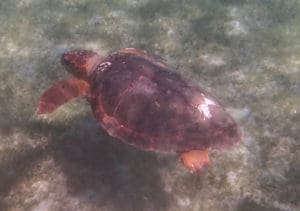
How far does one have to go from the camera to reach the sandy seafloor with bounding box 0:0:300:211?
418cm

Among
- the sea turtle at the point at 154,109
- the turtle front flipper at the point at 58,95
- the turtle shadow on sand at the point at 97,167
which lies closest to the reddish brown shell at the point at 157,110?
the sea turtle at the point at 154,109

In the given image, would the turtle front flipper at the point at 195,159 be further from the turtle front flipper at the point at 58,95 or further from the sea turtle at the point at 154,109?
the turtle front flipper at the point at 58,95

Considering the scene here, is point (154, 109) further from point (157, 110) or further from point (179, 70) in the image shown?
point (179, 70)

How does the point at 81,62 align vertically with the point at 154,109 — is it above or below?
below

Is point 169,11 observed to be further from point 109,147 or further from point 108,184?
point 108,184

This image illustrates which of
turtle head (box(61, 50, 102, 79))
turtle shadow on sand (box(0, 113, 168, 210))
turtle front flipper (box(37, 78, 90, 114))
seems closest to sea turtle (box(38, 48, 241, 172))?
turtle front flipper (box(37, 78, 90, 114))

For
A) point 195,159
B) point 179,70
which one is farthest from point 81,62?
point 195,159

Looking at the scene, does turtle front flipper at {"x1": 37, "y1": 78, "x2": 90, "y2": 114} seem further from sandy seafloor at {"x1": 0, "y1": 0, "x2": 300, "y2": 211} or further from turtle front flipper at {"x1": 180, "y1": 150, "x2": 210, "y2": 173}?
turtle front flipper at {"x1": 180, "y1": 150, "x2": 210, "y2": 173}

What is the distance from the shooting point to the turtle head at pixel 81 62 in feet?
15.1

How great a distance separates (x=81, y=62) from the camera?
15.2 ft

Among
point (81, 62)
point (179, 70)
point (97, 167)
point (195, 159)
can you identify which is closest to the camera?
point (195, 159)

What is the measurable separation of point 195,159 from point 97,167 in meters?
1.17

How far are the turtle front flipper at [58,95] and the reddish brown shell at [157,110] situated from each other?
28cm

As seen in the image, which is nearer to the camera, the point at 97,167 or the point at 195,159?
the point at 195,159
